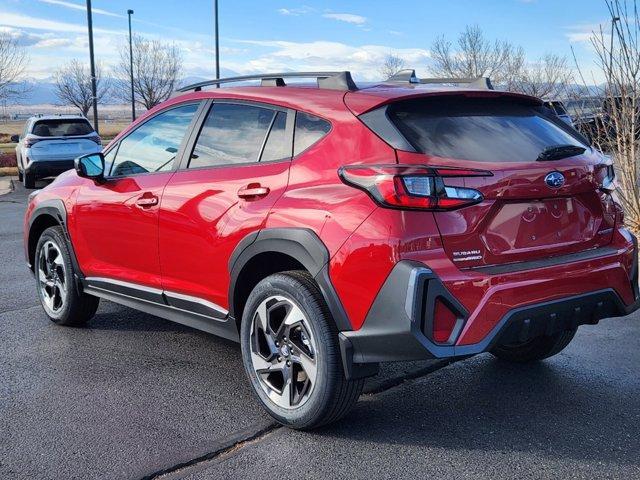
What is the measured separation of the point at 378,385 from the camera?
4.27 meters

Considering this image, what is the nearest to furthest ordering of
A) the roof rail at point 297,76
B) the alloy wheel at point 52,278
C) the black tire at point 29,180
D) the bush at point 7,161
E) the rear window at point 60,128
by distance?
1. the roof rail at point 297,76
2. the alloy wheel at point 52,278
3. the black tire at point 29,180
4. the rear window at point 60,128
5. the bush at point 7,161

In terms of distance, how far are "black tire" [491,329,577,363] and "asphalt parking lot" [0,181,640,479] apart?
0.23 feet

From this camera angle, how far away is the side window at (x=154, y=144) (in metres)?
4.55

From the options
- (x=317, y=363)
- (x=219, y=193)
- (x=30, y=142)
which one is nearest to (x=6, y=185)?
(x=30, y=142)

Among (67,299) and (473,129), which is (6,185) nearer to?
(67,299)

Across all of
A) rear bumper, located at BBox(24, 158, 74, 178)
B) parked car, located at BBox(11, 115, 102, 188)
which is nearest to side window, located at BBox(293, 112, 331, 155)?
parked car, located at BBox(11, 115, 102, 188)

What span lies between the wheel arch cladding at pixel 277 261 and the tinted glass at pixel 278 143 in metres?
0.43

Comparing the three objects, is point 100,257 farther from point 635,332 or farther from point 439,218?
point 635,332

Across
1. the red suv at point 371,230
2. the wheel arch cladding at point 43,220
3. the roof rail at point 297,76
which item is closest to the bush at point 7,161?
the wheel arch cladding at point 43,220

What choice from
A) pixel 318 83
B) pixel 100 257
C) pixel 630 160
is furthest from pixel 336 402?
pixel 630 160

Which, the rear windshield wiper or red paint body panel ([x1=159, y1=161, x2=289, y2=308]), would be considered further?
red paint body panel ([x1=159, y1=161, x2=289, y2=308])

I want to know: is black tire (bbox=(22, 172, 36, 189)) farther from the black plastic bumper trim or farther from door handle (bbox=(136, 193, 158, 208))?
the black plastic bumper trim

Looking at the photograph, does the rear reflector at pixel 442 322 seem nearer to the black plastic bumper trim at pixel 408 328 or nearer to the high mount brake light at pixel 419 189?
the black plastic bumper trim at pixel 408 328

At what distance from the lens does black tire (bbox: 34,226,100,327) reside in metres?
5.42
